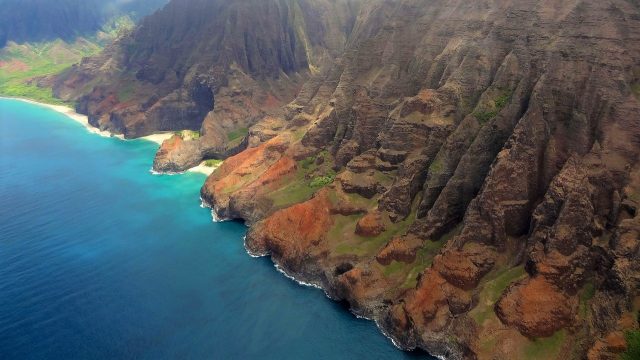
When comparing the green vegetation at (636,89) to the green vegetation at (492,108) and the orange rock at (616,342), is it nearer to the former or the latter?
the green vegetation at (492,108)

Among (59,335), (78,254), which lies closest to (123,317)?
(59,335)

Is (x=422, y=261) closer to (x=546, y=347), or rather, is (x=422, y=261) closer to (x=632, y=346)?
(x=546, y=347)

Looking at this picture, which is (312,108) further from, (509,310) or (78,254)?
(509,310)

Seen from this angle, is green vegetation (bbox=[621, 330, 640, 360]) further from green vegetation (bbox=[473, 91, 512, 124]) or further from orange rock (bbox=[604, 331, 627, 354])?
green vegetation (bbox=[473, 91, 512, 124])

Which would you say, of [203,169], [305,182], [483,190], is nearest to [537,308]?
[483,190]

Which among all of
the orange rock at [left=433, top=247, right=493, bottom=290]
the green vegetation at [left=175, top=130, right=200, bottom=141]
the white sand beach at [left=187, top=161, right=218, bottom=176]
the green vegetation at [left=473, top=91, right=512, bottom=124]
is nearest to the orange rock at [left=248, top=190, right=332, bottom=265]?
the orange rock at [left=433, top=247, right=493, bottom=290]
